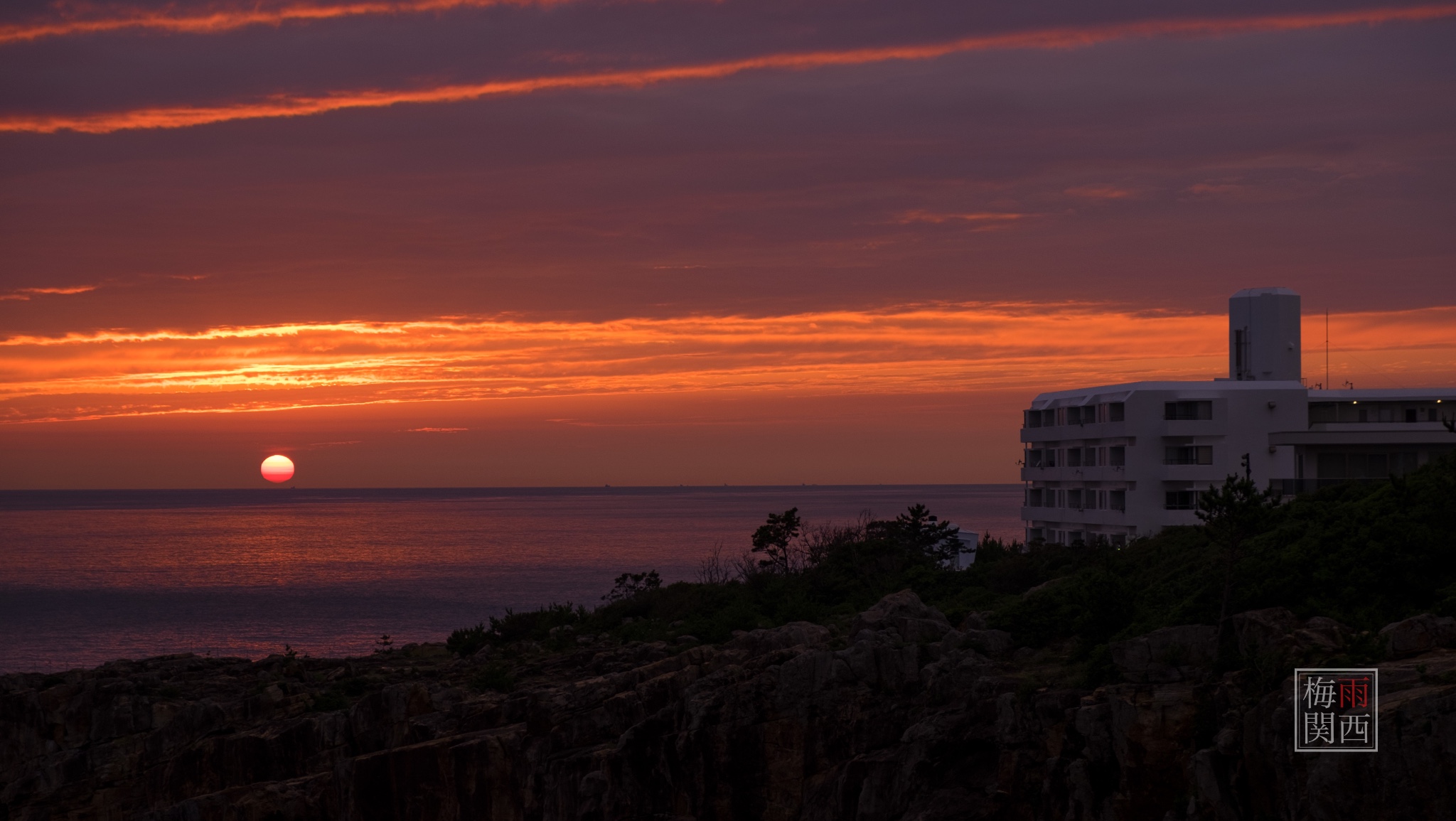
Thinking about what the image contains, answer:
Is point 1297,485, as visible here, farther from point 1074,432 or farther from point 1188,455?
point 1074,432

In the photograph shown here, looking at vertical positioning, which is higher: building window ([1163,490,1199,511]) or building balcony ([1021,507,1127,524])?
building window ([1163,490,1199,511])

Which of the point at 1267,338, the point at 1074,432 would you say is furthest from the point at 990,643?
the point at 1267,338

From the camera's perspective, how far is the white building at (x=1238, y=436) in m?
69.4

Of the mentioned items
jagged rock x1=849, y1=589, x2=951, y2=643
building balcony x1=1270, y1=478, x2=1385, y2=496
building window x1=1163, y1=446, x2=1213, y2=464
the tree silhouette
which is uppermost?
building window x1=1163, y1=446, x2=1213, y2=464

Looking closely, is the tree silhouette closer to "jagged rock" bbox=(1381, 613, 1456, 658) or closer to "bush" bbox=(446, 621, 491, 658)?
"jagged rock" bbox=(1381, 613, 1456, 658)

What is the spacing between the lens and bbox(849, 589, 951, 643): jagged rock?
32594mm

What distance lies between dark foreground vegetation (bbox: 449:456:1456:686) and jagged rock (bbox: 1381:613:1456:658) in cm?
49

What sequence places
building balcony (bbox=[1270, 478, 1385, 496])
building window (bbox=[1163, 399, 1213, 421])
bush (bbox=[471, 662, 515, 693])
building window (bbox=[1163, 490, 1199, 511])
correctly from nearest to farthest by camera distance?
bush (bbox=[471, 662, 515, 693]) → building balcony (bbox=[1270, 478, 1385, 496]) → building window (bbox=[1163, 490, 1199, 511]) → building window (bbox=[1163, 399, 1213, 421])

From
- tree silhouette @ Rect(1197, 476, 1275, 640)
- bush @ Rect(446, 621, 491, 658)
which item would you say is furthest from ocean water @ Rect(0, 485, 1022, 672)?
tree silhouette @ Rect(1197, 476, 1275, 640)

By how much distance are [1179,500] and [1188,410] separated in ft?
17.7

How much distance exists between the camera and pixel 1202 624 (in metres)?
26.8

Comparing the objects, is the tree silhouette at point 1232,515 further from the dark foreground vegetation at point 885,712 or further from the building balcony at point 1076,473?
the building balcony at point 1076,473

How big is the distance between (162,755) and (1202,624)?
29.6 m

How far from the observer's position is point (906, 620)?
33219mm
